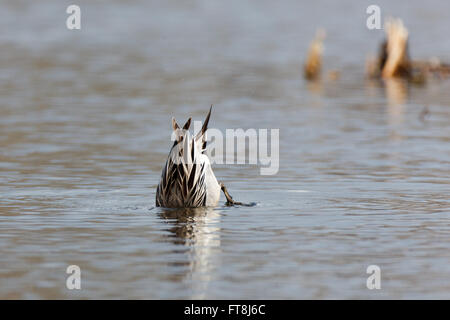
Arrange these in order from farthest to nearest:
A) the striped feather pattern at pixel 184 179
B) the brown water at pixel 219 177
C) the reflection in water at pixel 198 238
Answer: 1. the striped feather pattern at pixel 184 179
2. the brown water at pixel 219 177
3. the reflection in water at pixel 198 238

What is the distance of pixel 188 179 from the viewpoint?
454 inches

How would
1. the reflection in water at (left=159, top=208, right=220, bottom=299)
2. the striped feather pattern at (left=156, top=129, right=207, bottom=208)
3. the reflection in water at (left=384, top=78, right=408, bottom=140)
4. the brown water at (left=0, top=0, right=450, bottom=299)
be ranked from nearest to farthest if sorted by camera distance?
the reflection in water at (left=159, top=208, right=220, bottom=299)
the brown water at (left=0, top=0, right=450, bottom=299)
the striped feather pattern at (left=156, top=129, right=207, bottom=208)
the reflection in water at (left=384, top=78, right=408, bottom=140)

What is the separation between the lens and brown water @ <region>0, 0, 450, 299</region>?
8586 mm

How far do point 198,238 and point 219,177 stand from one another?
4190 millimetres

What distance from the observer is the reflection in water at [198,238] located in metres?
8.39

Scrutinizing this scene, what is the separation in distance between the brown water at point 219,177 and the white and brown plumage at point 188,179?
0.26m

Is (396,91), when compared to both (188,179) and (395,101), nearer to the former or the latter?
(395,101)

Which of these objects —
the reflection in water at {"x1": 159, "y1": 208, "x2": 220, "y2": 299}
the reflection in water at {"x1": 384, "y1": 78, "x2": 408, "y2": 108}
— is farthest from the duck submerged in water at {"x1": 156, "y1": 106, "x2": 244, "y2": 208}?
the reflection in water at {"x1": 384, "y1": 78, "x2": 408, "y2": 108}

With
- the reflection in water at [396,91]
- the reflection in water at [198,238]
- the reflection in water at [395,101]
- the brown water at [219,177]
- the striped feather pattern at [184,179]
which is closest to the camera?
the reflection in water at [198,238]

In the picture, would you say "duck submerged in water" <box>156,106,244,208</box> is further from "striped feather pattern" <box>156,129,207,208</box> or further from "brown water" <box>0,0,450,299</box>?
"brown water" <box>0,0,450,299</box>

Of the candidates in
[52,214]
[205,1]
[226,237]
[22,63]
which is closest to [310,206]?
[226,237]

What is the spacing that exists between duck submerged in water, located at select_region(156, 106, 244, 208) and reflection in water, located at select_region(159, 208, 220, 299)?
124mm

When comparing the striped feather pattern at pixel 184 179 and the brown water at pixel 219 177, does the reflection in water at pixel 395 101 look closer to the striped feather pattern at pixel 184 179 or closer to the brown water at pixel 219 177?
the brown water at pixel 219 177

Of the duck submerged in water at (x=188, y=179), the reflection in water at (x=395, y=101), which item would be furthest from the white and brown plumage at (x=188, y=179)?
the reflection in water at (x=395, y=101)
